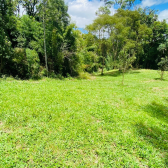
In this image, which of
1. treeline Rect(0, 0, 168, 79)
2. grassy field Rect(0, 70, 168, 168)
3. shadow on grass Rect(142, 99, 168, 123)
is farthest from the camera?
treeline Rect(0, 0, 168, 79)

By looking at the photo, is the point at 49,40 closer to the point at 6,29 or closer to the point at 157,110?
the point at 6,29

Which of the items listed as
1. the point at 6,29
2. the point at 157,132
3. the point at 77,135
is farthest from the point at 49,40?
the point at 157,132

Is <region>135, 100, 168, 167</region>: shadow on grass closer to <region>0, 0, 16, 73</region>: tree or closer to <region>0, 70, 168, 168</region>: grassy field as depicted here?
<region>0, 70, 168, 168</region>: grassy field

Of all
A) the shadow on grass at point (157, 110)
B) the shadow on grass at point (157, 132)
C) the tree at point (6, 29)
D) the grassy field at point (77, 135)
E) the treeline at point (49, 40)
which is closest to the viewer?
the grassy field at point (77, 135)

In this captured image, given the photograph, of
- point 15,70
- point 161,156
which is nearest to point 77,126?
point 161,156

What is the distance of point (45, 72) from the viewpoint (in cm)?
1021

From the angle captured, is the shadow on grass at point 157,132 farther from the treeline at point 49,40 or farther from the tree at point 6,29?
the tree at point 6,29

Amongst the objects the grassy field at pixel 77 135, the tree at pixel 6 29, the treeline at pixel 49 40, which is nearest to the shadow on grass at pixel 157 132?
the grassy field at pixel 77 135

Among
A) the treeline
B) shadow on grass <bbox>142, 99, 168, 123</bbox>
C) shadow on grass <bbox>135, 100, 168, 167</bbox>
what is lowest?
shadow on grass <bbox>135, 100, 168, 167</bbox>

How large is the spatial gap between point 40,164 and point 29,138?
77cm

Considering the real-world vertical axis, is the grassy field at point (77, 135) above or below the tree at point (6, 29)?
below

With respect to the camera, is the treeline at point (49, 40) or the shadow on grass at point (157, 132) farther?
the treeline at point (49, 40)

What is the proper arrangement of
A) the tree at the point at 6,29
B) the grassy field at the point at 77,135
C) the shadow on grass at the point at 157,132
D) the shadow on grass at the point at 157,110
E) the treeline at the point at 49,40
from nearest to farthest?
the grassy field at the point at 77,135 → the shadow on grass at the point at 157,132 → the shadow on grass at the point at 157,110 → the tree at the point at 6,29 → the treeline at the point at 49,40

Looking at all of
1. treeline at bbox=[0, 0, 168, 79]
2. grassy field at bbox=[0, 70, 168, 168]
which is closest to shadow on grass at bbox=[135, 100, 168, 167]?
grassy field at bbox=[0, 70, 168, 168]
